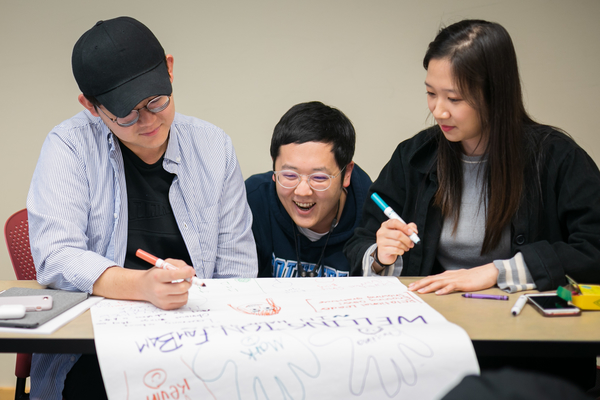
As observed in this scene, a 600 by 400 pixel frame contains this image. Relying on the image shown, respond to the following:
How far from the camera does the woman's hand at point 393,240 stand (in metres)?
1.34

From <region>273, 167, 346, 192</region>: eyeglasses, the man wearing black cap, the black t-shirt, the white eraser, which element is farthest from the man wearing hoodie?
the white eraser

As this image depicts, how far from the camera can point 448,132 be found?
1397mm

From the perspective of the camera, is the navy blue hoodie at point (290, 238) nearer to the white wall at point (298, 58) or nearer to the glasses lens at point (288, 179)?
the glasses lens at point (288, 179)

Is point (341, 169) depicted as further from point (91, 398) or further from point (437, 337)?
point (91, 398)

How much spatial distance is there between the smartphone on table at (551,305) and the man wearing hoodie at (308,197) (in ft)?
2.46

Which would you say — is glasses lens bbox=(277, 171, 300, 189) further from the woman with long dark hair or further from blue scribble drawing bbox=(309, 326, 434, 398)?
blue scribble drawing bbox=(309, 326, 434, 398)

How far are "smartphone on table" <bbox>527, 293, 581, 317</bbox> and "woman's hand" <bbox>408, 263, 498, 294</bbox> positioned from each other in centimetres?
11

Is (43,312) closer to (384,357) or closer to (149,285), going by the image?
(149,285)

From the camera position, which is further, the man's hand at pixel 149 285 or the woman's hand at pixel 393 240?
the woman's hand at pixel 393 240

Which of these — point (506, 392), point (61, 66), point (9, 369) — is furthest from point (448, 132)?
point (9, 369)

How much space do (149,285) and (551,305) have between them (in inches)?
36.2

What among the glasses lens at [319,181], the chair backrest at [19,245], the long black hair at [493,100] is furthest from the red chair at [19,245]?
the long black hair at [493,100]

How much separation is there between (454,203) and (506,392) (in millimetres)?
1146

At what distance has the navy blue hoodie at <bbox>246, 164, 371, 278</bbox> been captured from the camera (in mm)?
1853
